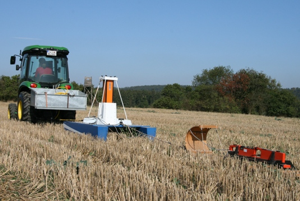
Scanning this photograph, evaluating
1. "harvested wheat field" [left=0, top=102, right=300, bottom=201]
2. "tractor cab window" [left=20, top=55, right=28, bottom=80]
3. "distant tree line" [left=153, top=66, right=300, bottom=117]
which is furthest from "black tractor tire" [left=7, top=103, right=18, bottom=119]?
"distant tree line" [left=153, top=66, right=300, bottom=117]

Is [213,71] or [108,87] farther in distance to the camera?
[213,71]

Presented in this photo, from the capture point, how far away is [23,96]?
373 inches

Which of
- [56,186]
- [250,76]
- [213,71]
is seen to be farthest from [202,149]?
[213,71]

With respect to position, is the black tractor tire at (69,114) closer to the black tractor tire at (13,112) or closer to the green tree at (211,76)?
the black tractor tire at (13,112)

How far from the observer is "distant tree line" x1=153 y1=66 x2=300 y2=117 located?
123ft

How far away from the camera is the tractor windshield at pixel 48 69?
32.5 ft

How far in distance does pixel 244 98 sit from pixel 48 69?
41.9 metres

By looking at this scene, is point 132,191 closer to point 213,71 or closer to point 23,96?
point 23,96

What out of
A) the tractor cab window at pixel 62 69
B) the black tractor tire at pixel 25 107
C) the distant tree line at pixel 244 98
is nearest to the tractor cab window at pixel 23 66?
the black tractor tire at pixel 25 107

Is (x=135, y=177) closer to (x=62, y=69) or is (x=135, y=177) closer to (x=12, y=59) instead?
(x=62, y=69)

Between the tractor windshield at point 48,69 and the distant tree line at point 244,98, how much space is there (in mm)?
27736

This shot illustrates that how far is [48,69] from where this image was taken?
10.0 metres

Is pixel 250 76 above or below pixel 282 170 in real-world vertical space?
above

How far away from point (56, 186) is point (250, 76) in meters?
50.6
